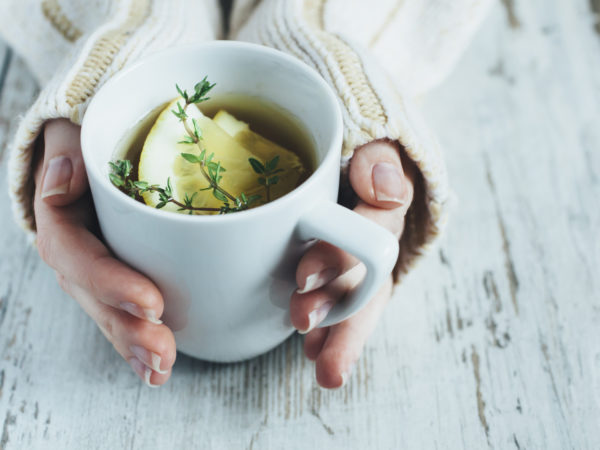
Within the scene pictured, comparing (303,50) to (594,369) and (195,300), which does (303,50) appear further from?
(594,369)

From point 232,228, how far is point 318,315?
0.12 metres

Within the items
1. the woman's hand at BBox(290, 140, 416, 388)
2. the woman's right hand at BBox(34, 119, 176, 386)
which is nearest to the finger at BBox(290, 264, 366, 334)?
the woman's hand at BBox(290, 140, 416, 388)

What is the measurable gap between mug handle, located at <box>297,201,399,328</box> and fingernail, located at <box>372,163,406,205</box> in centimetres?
9

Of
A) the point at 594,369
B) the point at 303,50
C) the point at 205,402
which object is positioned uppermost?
the point at 303,50

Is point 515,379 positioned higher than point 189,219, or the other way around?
point 189,219

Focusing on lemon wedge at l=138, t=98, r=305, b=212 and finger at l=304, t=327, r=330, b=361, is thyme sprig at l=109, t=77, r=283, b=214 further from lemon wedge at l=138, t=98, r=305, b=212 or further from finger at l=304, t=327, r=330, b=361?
finger at l=304, t=327, r=330, b=361

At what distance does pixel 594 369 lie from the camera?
587mm

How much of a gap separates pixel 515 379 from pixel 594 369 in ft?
0.25

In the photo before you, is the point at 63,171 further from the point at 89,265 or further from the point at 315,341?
the point at 315,341

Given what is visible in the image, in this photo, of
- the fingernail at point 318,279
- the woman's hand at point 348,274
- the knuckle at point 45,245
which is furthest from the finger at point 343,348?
the knuckle at point 45,245

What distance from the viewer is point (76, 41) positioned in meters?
0.68

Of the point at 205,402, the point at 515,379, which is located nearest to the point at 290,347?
the point at 205,402

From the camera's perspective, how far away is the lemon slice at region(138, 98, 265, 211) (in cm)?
46

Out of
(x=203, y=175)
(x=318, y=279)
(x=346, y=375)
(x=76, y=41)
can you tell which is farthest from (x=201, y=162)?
(x=76, y=41)
